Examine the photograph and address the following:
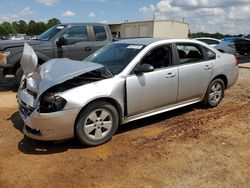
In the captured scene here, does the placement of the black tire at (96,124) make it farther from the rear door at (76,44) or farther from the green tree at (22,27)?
the green tree at (22,27)

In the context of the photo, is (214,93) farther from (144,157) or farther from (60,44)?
(60,44)

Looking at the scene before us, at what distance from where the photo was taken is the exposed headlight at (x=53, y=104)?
14.9 ft

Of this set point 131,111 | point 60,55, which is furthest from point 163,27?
point 131,111

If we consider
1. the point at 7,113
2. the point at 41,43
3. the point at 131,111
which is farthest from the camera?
the point at 41,43

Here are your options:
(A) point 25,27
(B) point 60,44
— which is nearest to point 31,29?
(A) point 25,27

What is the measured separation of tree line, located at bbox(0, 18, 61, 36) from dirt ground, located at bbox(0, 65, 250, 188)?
87.2 metres

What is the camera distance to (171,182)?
3902mm

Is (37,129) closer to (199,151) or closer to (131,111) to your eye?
(131,111)

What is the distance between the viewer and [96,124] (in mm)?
4910

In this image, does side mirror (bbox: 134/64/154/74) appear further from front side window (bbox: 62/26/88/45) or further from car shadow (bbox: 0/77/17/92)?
car shadow (bbox: 0/77/17/92)

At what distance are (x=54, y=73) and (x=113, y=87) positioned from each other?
0.94m

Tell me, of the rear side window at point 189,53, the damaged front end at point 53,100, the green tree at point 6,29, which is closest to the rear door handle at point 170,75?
the rear side window at point 189,53

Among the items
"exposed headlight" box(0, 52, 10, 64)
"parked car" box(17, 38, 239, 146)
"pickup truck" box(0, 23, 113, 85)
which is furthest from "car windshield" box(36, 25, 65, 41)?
"parked car" box(17, 38, 239, 146)

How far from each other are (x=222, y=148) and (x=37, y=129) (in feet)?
9.01
